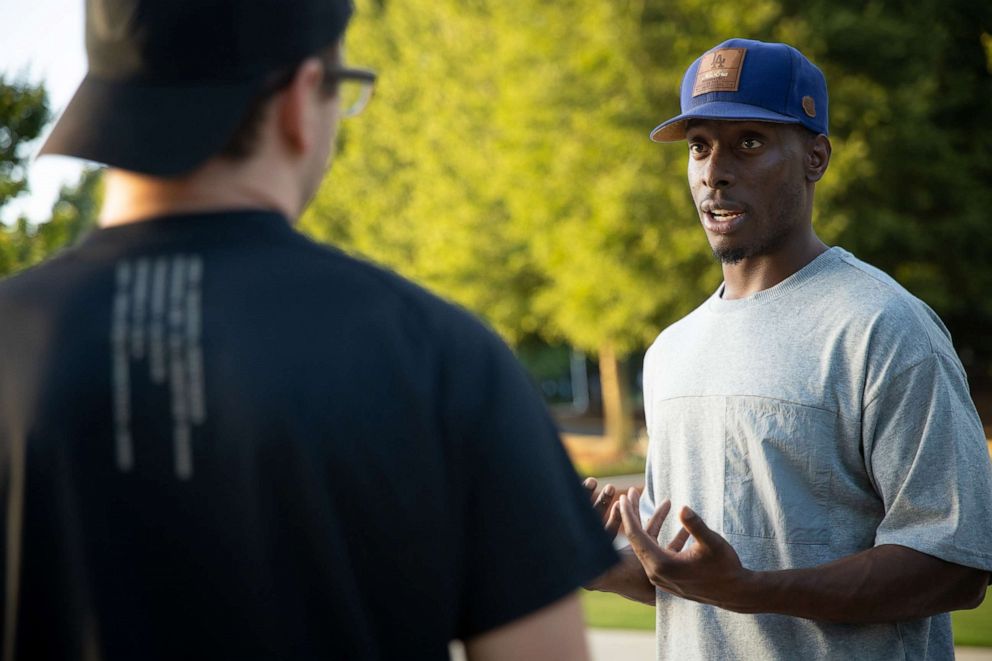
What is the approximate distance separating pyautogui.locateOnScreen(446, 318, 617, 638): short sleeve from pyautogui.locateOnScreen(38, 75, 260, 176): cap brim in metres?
0.36

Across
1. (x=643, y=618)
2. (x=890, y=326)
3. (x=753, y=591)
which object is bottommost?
(x=643, y=618)

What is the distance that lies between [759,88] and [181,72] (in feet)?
5.98

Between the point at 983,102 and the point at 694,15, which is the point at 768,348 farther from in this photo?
the point at 983,102

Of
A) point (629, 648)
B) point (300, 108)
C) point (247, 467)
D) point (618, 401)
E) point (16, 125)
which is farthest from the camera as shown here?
point (618, 401)

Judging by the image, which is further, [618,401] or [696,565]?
[618,401]

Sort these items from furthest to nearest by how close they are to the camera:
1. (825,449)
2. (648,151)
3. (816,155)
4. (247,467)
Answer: (648,151) → (816,155) → (825,449) → (247,467)

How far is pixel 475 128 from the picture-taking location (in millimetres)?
25375

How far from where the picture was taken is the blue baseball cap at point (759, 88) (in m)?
2.81

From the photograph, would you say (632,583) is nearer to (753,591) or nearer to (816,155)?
(753,591)

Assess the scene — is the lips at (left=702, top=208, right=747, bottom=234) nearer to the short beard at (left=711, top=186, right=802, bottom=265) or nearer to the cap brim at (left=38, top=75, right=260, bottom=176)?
the short beard at (left=711, top=186, right=802, bottom=265)

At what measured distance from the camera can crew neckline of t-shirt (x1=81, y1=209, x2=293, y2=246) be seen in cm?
129

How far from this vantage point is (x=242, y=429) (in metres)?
1.22

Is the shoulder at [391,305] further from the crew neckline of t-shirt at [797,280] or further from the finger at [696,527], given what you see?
the crew neckline of t-shirt at [797,280]

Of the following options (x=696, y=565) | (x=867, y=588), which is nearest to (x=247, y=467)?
(x=696, y=565)
